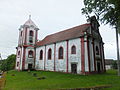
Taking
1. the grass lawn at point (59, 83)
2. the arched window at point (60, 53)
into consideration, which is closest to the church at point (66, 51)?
the arched window at point (60, 53)

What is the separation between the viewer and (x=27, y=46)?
105 feet

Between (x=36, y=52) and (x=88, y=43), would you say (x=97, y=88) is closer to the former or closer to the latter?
(x=88, y=43)

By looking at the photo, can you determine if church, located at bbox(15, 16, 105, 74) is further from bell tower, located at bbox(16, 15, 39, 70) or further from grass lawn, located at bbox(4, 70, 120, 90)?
grass lawn, located at bbox(4, 70, 120, 90)

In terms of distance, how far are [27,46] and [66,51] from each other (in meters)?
13.7

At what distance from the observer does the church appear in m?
21.0

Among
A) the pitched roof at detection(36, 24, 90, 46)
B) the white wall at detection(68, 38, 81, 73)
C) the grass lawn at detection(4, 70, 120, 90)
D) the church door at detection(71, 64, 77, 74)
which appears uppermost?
the pitched roof at detection(36, 24, 90, 46)

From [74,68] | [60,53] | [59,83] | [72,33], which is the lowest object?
[59,83]

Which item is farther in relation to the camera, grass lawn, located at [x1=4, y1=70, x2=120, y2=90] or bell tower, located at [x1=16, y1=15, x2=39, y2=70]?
bell tower, located at [x1=16, y1=15, x2=39, y2=70]

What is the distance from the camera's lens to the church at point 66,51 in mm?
21031

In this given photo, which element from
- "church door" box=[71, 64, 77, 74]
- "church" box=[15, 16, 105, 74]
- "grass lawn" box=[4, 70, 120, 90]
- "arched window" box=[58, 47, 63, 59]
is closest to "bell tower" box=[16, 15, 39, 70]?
"church" box=[15, 16, 105, 74]

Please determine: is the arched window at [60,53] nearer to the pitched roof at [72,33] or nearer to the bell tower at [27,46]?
the pitched roof at [72,33]

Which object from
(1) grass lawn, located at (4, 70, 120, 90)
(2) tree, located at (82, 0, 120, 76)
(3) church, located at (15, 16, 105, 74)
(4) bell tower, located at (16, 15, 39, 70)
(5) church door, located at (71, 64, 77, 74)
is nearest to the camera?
(1) grass lawn, located at (4, 70, 120, 90)

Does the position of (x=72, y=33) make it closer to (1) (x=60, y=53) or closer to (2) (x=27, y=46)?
(1) (x=60, y=53)

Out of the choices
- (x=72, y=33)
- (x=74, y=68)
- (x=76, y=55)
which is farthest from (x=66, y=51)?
(x=72, y=33)
